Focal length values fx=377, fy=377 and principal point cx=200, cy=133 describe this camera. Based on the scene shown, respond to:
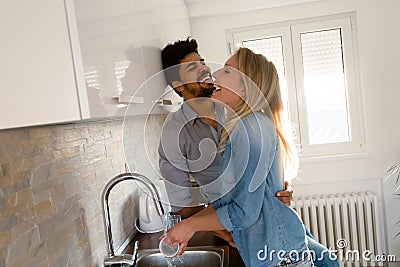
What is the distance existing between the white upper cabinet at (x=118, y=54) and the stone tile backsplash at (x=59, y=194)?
0.22 meters

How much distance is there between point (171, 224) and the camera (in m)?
1.41

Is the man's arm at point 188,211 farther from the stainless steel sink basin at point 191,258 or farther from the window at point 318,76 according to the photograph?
the window at point 318,76

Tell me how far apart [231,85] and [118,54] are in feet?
1.72

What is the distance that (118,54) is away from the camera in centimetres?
92

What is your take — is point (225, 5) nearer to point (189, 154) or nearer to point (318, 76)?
point (318, 76)

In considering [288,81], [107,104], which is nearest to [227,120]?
[107,104]

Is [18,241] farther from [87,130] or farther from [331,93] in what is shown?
[331,93]

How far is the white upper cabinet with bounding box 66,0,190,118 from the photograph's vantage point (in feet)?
2.24

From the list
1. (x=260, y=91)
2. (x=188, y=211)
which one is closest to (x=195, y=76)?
(x=260, y=91)

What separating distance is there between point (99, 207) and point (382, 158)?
6.95 feet

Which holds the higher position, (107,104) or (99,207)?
(107,104)

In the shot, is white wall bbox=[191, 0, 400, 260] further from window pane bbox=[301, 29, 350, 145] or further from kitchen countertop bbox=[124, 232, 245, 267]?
kitchen countertop bbox=[124, 232, 245, 267]

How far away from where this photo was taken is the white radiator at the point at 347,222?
2598 millimetres

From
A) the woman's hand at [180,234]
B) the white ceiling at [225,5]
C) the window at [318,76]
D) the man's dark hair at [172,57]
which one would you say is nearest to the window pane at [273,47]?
the window at [318,76]
